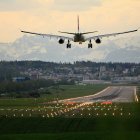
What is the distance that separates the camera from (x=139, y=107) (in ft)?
39.1

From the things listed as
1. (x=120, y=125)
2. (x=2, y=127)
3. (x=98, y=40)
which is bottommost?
(x=2, y=127)

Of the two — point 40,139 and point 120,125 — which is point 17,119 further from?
point 120,125

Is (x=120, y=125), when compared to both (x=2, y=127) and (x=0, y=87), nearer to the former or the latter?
(x=2, y=127)

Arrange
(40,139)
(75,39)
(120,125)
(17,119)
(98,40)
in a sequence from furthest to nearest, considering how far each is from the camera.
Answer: (17,119), (75,39), (98,40), (40,139), (120,125)

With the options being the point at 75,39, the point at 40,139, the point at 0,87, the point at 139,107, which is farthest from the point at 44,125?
the point at 0,87

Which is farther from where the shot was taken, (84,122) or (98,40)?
(84,122)

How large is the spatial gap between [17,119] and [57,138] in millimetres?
26904

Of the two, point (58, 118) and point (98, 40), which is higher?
point (98, 40)

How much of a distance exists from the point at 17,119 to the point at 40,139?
27.3m

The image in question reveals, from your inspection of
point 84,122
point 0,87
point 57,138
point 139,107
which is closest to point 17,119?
point 84,122

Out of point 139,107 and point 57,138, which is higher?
point 139,107

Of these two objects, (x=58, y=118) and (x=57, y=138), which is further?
(x=58, y=118)

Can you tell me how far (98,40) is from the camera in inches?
2296

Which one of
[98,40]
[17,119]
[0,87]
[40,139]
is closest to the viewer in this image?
[40,139]
